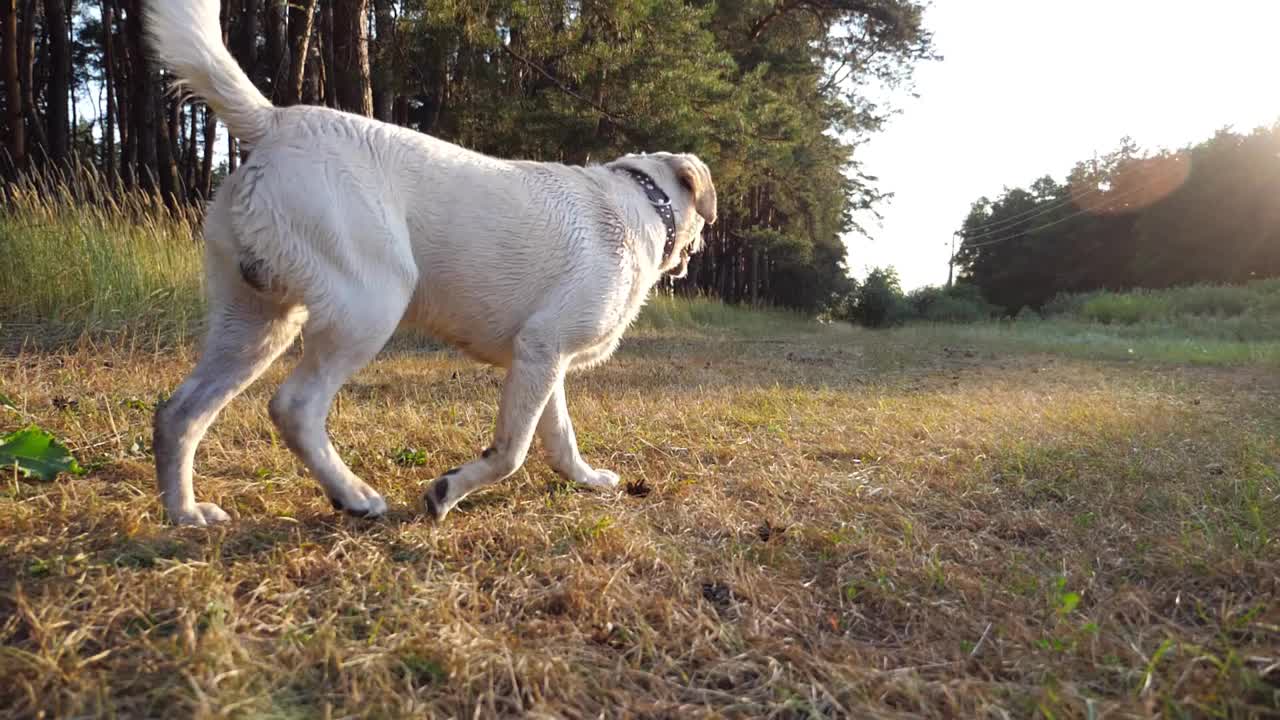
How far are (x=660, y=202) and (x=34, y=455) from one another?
2.49 meters

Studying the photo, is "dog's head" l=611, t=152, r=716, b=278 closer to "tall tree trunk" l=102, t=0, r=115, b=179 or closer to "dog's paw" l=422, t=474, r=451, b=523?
"dog's paw" l=422, t=474, r=451, b=523

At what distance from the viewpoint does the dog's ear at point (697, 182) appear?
338 cm

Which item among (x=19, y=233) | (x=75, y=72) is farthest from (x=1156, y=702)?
(x=75, y=72)

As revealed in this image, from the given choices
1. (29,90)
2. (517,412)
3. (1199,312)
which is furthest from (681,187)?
(1199,312)

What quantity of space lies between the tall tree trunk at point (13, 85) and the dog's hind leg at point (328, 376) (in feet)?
40.5

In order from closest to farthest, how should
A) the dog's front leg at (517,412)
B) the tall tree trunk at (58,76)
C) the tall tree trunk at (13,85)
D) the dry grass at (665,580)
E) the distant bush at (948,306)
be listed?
the dry grass at (665,580)
the dog's front leg at (517,412)
the tall tree trunk at (13,85)
the tall tree trunk at (58,76)
the distant bush at (948,306)

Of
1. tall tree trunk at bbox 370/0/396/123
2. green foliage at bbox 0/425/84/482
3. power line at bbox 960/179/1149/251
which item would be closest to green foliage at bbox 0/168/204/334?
green foliage at bbox 0/425/84/482

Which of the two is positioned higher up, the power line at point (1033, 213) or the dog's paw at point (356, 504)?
the power line at point (1033, 213)

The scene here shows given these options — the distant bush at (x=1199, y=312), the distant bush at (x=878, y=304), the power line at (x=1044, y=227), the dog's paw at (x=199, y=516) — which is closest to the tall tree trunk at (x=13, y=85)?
the dog's paw at (x=199, y=516)

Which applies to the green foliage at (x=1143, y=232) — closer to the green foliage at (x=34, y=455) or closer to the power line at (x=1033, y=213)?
the power line at (x=1033, y=213)

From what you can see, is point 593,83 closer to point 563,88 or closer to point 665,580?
point 563,88

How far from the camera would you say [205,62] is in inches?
88.5

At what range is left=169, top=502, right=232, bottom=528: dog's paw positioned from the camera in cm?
219

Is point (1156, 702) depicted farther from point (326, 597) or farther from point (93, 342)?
point (93, 342)
